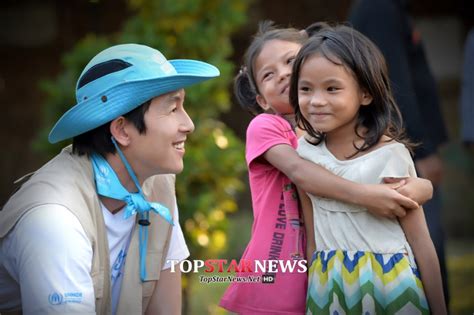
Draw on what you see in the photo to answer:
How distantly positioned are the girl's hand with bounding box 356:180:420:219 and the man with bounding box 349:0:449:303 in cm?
126

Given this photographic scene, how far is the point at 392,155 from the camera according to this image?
105 inches

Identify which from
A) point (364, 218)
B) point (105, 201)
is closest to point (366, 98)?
point (364, 218)

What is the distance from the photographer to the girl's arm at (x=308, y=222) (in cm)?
283

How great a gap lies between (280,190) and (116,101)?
0.68 m

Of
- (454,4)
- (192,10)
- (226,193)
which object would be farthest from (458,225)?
(192,10)

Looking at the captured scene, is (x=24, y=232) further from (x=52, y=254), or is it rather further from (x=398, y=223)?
(x=398, y=223)

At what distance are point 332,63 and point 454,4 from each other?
176 inches

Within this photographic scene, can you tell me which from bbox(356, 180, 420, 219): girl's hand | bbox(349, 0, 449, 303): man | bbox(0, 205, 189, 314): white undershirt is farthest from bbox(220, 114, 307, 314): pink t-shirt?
bbox(349, 0, 449, 303): man

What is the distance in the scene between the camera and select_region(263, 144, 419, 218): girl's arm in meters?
2.64

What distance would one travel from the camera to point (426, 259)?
2.65 meters

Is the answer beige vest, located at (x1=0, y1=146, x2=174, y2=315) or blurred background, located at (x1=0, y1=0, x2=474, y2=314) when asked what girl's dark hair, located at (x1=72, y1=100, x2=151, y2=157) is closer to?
beige vest, located at (x1=0, y1=146, x2=174, y2=315)

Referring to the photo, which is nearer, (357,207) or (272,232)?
(357,207)

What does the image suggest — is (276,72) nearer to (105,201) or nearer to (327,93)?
(327,93)

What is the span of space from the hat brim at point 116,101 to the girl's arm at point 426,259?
829mm
